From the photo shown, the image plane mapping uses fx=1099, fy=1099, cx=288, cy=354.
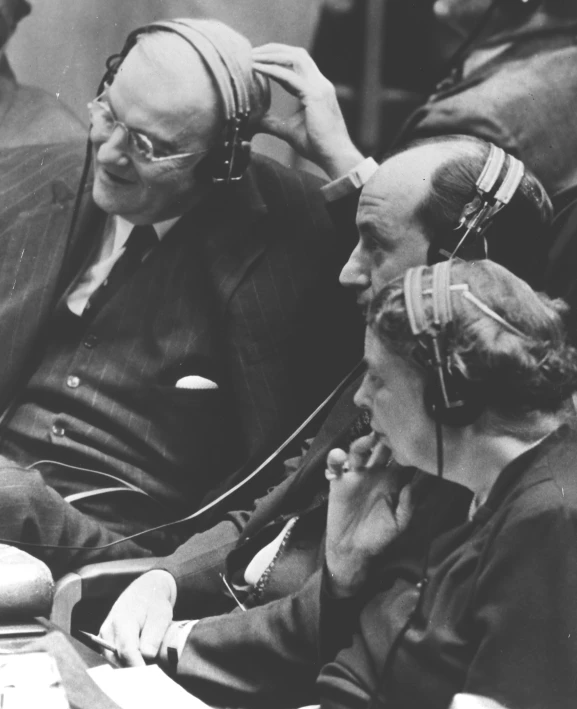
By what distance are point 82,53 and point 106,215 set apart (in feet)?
1.05

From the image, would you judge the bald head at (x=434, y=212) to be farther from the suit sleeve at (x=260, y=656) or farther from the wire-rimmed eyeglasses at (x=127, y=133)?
the suit sleeve at (x=260, y=656)

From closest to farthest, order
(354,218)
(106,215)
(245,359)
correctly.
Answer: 1. (354,218)
2. (245,359)
3. (106,215)

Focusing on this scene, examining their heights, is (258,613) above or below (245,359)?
below

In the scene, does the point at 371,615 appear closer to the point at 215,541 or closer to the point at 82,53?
the point at 215,541

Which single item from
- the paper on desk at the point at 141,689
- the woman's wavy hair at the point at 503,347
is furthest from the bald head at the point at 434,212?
the paper on desk at the point at 141,689

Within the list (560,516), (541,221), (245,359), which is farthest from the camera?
(245,359)

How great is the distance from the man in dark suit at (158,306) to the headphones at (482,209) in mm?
263

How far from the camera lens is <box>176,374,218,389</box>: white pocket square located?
212 cm

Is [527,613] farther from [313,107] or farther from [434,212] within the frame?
[313,107]

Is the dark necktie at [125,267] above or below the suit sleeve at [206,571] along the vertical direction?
Result: above

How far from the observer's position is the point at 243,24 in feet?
6.63

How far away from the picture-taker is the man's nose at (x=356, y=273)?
1.91m

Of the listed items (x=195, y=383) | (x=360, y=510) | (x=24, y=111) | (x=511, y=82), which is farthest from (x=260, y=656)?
(x=24, y=111)

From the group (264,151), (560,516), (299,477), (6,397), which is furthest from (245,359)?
(560,516)
